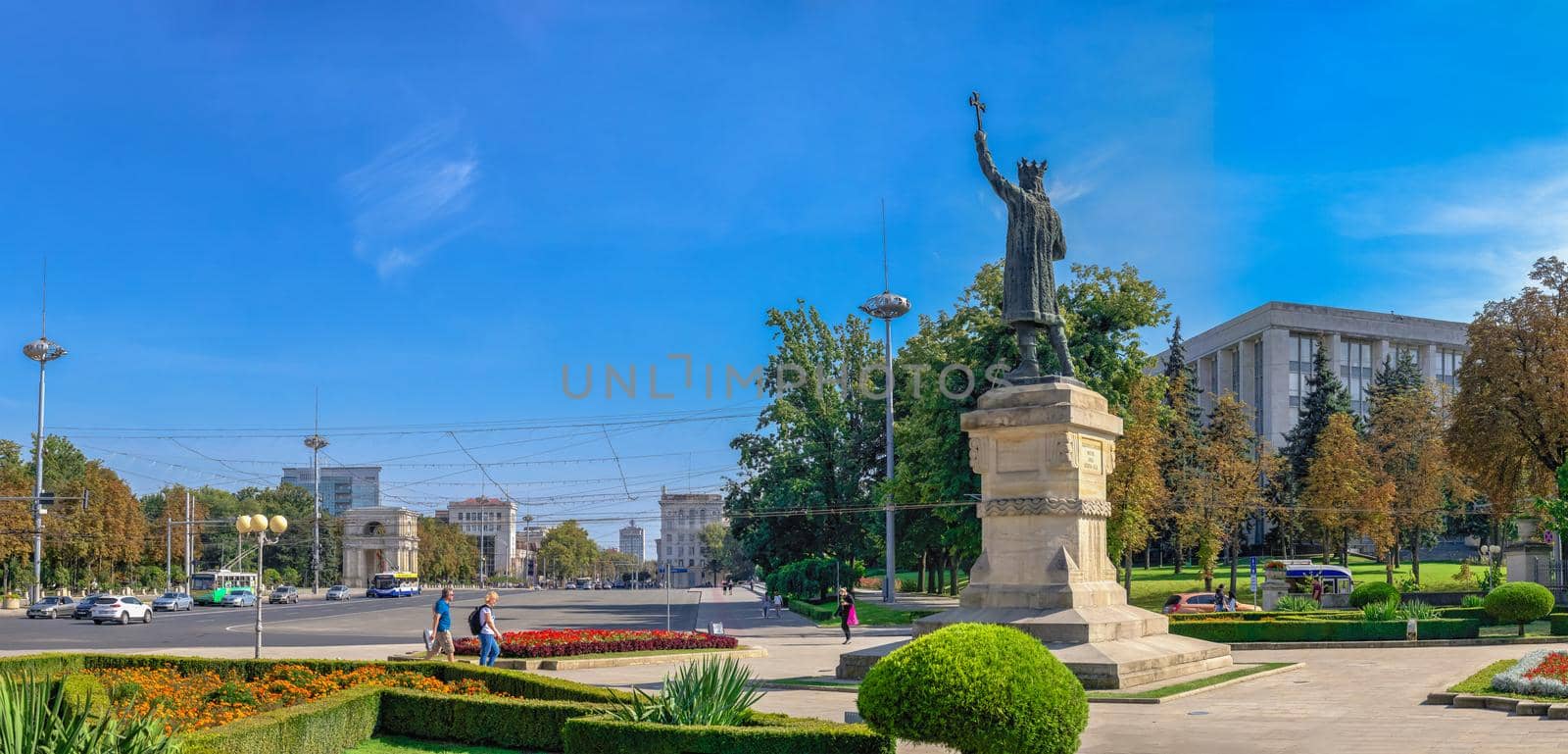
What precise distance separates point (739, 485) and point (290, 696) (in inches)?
1964

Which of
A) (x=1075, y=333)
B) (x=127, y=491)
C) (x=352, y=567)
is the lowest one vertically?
(x=352, y=567)

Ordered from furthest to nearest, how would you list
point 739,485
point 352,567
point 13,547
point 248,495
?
point 248,495
point 352,567
point 13,547
point 739,485

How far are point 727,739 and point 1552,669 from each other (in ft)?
40.8

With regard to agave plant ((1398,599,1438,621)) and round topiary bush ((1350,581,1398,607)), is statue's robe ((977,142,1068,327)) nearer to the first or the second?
agave plant ((1398,599,1438,621))

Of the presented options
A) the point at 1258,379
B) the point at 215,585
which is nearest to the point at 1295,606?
the point at 1258,379

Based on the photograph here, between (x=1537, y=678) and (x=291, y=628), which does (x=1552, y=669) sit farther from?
(x=291, y=628)

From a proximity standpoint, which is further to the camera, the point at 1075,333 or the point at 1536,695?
the point at 1075,333

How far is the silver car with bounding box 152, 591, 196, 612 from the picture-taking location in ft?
220

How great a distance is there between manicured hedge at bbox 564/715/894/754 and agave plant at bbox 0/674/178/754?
3489 millimetres

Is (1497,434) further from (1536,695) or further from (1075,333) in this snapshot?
(1536,695)

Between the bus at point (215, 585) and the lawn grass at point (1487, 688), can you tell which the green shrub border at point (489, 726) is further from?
the bus at point (215, 585)

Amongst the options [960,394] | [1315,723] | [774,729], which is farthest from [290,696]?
[960,394]

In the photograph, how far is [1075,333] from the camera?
3791 centimetres

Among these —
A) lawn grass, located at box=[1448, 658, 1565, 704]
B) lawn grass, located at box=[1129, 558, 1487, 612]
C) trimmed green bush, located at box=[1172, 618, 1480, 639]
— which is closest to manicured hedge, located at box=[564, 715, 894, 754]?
lawn grass, located at box=[1448, 658, 1565, 704]
